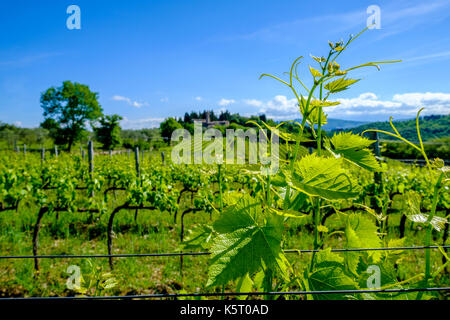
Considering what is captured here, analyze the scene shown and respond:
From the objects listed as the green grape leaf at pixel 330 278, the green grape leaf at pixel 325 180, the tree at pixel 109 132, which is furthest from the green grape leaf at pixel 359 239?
the tree at pixel 109 132

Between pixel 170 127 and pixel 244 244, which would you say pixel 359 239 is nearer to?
pixel 244 244

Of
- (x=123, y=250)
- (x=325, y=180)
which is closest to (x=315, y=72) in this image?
(x=325, y=180)

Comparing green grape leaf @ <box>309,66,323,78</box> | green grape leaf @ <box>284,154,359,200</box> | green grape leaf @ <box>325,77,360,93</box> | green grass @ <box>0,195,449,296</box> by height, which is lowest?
green grass @ <box>0,195,449,296</box>

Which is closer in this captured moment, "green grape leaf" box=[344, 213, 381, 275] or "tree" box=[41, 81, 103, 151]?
"green grape leaf" box=[344, 213, 381, 275]

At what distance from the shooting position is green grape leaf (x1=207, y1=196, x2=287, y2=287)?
0.58 metres

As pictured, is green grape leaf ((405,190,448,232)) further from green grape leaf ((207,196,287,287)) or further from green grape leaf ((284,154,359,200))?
green grape leaf ((207,196,287,287))

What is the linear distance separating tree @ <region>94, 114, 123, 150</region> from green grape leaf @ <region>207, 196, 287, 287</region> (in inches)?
1956

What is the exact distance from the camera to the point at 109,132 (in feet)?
153

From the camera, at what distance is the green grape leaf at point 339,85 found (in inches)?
25.2

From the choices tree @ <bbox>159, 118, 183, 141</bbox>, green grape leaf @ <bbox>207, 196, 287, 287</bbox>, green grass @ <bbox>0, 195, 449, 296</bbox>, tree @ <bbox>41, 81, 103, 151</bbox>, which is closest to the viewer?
green grape leaf @ <bbox>207, 196, 287, 287</bbox>

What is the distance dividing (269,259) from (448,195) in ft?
18.1

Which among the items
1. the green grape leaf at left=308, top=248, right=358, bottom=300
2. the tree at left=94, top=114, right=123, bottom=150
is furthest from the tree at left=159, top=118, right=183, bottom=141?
the tree at left=94, top=114, right=123, bottom=150
